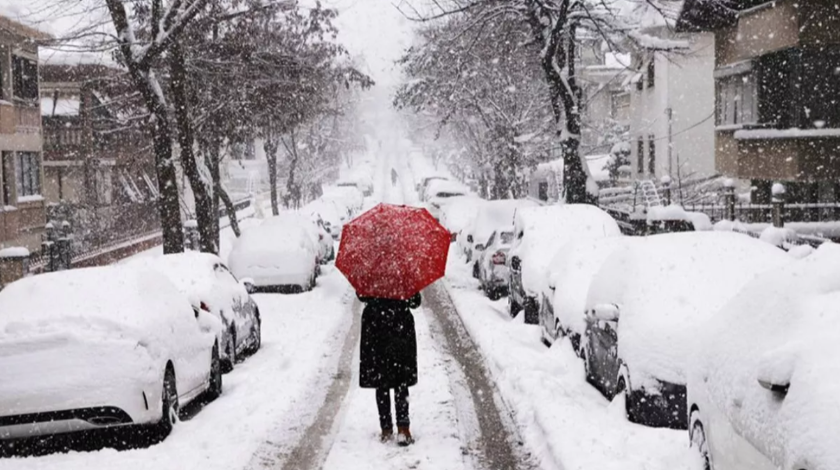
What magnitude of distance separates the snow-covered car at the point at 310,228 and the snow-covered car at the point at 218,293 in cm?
973

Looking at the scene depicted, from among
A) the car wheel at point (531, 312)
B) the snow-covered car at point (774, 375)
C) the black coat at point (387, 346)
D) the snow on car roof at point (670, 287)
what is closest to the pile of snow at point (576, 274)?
the snow on car roof at point (670, 287)

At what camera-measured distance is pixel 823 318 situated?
5.38 meters

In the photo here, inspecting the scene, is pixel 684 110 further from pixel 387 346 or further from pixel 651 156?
pixel 387 346

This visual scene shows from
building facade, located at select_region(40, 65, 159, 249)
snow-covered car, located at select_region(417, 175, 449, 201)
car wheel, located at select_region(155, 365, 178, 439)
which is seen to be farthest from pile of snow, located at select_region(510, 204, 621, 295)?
snow-covered car, located at select_region(417, 175, 449, 201)

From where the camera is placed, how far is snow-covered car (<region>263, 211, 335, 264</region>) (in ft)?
82.0

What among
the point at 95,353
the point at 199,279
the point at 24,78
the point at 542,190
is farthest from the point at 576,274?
the point at 542,190

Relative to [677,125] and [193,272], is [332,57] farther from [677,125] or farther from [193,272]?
[193,272]

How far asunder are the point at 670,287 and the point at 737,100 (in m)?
18.9

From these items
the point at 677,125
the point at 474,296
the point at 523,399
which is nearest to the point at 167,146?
the point at 474,296

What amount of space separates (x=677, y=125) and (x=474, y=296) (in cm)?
2073

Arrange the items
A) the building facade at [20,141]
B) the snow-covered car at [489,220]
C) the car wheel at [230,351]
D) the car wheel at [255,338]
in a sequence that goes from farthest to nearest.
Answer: the building facade at [20,141] → the snow-covered car at [489,220] → the car wheel at [255,338] → the car wheel at [230,351]

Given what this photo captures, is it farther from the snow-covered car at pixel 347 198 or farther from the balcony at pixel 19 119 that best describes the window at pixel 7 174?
the snow-covered car at pixel 347 198

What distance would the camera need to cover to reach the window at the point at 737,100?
1009 inches

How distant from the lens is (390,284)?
8.65 metres
